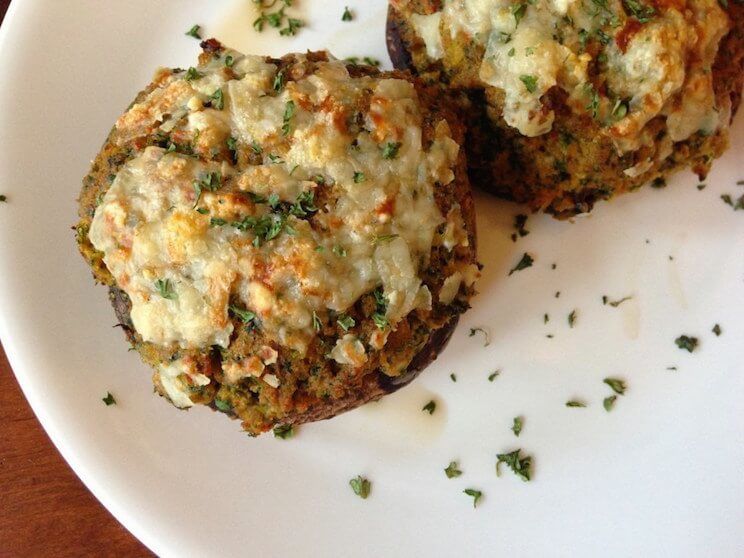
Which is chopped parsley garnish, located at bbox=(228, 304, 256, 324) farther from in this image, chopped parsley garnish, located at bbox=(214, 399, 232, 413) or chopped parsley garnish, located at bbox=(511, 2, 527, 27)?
chopped parsley garnish, located at bbox=(511, 2, 527, 27)

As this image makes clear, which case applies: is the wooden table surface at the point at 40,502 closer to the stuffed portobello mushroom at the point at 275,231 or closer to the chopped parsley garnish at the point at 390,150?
the stuffed portobello mushroom at the point at 275,231

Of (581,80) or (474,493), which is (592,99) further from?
(474,493)

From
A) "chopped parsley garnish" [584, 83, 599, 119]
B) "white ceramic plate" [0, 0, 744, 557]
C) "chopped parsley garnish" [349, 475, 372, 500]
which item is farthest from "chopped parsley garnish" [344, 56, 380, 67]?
"chopped parsley garnish" [349, 475, 372, 500]

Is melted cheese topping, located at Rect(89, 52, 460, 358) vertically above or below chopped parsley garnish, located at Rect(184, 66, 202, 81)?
below

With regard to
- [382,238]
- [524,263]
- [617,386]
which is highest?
[382,238]

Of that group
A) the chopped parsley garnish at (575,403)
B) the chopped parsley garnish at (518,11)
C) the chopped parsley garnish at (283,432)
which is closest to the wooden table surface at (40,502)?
the chopped parsley garnish at (283,432)

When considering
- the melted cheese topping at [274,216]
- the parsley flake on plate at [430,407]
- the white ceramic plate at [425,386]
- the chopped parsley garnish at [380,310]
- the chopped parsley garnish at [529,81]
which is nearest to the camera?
the melted cheese topping at [274,216]

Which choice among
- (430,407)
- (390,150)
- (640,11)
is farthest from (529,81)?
(430,407)
